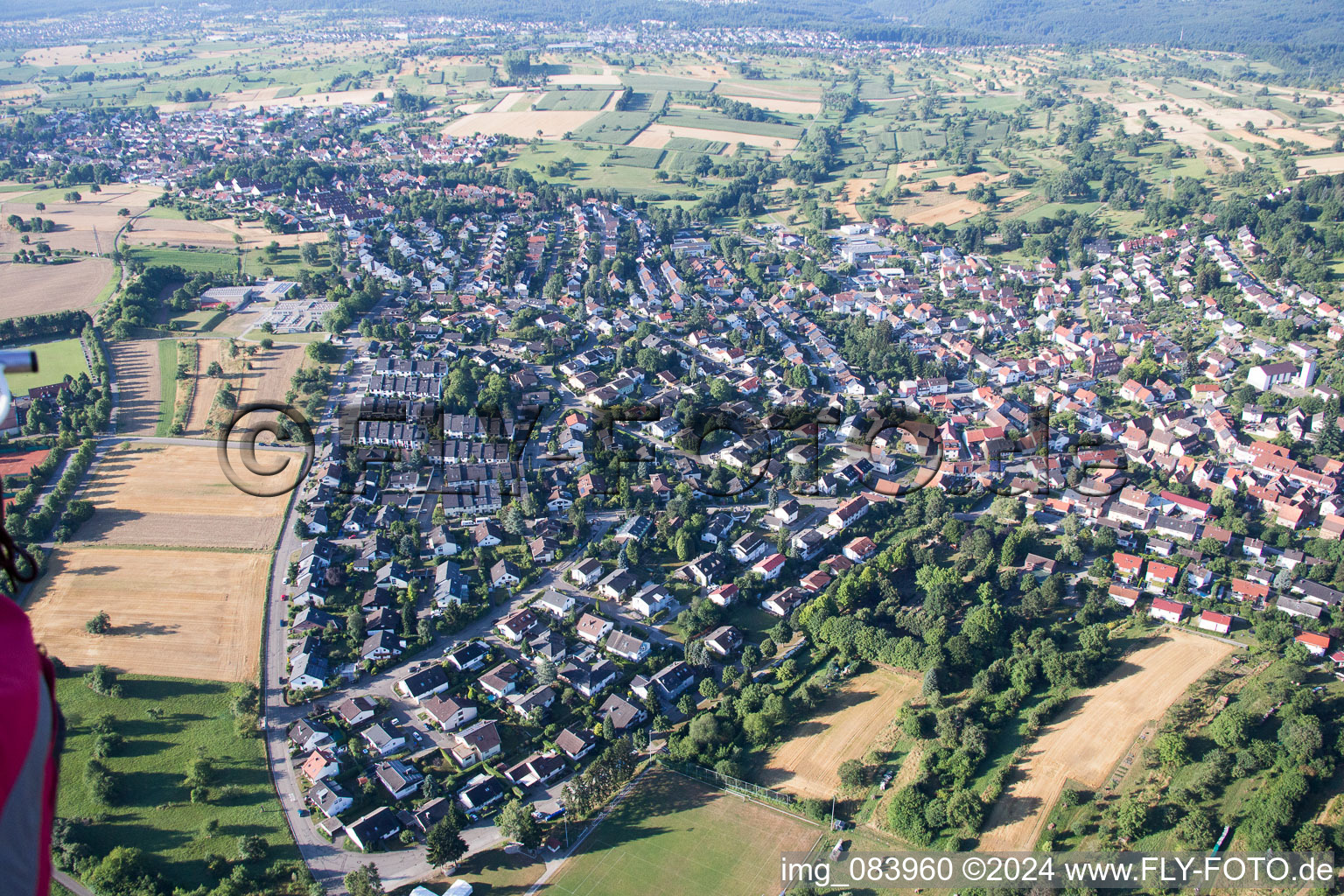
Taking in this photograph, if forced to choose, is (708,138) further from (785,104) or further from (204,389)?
(204,389)

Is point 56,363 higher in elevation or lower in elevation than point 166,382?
higher

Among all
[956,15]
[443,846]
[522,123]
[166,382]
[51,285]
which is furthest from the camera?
[956,15]

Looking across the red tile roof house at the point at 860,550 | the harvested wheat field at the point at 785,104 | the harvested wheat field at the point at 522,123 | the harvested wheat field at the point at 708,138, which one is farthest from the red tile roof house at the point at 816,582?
the harvested wheat field at the point at 785,104

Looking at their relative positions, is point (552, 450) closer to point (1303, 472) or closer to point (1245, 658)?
point (1245, 658)

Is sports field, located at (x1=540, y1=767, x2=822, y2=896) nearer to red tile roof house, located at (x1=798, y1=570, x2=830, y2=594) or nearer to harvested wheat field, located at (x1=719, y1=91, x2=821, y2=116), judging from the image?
red tile roof house, located at (x1=798, y1=570, x2=830, y2=594)

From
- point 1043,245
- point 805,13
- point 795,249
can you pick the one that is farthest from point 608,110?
point 805,13

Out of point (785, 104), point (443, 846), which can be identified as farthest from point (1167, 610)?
point (785, 104)
